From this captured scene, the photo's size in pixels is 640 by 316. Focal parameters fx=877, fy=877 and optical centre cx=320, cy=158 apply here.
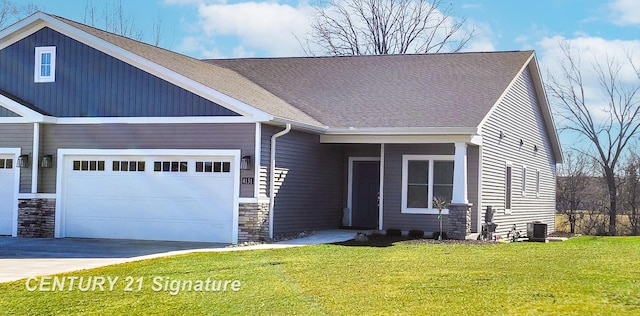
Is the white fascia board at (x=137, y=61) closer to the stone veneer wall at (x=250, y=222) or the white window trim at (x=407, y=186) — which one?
the stone veneer wall at (x=250, y=222)

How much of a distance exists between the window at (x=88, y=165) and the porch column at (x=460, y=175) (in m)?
7.65

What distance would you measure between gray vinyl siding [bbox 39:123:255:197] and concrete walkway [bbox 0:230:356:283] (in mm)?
1474

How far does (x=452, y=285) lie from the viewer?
10.7 metres

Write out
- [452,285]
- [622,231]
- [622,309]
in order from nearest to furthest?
1. [622,309]
2. [452,285]
3. [622,231]

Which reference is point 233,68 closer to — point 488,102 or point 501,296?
point 488,102

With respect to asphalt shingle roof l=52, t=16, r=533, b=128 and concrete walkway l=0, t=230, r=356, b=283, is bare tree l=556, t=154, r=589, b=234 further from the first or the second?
concrete walkway l=0, t=230, r=356, b=283

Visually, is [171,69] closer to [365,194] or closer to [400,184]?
[400,184]

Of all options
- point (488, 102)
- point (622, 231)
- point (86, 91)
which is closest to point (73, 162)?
point (86, 91)

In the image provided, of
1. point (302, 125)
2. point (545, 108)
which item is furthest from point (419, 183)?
point (545, 108)

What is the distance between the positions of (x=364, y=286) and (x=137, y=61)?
9.59m

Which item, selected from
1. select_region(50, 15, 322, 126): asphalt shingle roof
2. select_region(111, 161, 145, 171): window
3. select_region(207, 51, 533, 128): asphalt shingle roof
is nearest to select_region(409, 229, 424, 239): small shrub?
select_region(207, 51, 533, 128): asphalt shingle roof

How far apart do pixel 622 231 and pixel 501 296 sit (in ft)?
A: 84.7

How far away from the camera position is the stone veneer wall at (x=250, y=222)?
17.7 meters

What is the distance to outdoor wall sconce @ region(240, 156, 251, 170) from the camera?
17.5 m
